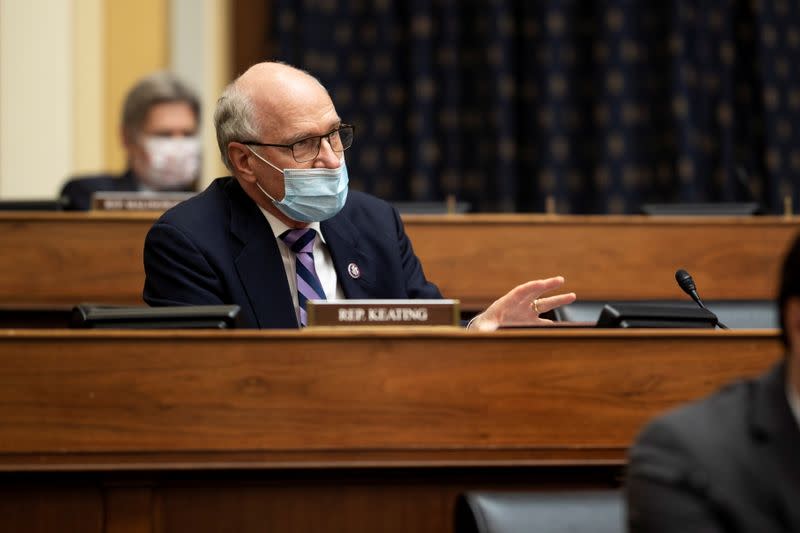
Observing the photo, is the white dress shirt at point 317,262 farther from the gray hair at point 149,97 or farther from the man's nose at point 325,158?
the gray hair at point 149,97

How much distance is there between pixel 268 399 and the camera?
6.86 feet

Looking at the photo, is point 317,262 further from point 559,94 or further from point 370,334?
point 559,94

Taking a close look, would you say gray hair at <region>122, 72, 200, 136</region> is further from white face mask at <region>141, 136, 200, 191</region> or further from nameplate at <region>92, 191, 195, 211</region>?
nameplate at <region>92, 191, 195, 211</region>

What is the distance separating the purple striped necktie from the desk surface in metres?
0.75

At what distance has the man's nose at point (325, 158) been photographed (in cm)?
302

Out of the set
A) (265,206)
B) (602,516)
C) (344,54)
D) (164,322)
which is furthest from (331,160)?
(344,54)

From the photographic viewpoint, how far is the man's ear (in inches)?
120

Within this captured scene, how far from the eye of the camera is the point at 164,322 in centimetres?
A: 221

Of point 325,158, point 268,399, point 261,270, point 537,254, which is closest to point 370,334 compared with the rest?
point 268,399

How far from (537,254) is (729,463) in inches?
100.0

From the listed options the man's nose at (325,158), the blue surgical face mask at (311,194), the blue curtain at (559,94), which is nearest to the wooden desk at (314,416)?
the blue surgical face mask at (311,194)

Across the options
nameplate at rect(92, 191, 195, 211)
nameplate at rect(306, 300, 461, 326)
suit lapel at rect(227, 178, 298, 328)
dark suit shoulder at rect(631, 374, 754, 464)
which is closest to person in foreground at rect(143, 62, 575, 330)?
suit lapel at rect(227, 178, 298, 328)

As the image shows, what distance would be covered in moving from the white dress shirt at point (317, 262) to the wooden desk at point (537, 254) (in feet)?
2.46

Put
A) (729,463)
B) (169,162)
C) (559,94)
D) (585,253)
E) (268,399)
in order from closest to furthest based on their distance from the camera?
(729,463), (268,399), (585,253), (169,162), (559,94)
